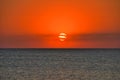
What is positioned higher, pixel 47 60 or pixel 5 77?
pixel 47 60

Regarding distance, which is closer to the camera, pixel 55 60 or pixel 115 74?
pixel 115 74

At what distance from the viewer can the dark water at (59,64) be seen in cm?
401

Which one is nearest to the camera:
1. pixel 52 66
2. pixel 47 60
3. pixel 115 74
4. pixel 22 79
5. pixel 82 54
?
pixel 22 79

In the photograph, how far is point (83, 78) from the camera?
3914 millimetres

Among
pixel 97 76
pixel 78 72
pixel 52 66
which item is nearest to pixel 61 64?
pixel 52 66

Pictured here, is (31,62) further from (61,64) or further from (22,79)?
(22,79)

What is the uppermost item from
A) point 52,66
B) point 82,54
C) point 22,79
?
point 82,54

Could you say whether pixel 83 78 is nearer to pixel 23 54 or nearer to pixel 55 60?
pixel 55 60

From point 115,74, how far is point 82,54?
1.40 m

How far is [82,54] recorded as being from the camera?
545cm

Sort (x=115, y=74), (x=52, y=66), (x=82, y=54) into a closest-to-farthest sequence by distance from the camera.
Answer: (x=115, y=74)
(x=52, y=66)
(x=82, y=54)

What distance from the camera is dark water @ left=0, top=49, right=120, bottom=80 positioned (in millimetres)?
4012

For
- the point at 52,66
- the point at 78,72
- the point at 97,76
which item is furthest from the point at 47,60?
the point at 97,76

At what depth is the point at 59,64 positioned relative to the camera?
4805mm
